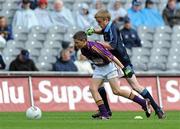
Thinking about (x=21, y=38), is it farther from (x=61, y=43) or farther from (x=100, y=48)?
(x=100, y=48)

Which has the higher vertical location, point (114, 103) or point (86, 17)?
point (86, 17)

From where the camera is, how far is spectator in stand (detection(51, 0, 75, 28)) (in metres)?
23.2

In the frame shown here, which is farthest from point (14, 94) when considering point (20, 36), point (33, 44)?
point (20, 36)

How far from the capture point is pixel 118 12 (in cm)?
2397

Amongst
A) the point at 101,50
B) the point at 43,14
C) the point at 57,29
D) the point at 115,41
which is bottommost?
the point at 57,29

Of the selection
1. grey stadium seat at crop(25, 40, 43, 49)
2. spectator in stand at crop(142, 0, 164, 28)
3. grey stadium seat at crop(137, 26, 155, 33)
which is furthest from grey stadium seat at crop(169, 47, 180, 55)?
grey stadium seat at crop(25, 40, 43, 49)

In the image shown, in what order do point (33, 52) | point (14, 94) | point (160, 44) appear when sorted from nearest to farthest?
point (14, 94), point (33, 52), point (160, 44)

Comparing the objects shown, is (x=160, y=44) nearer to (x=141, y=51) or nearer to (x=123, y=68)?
(x=141, y=51)

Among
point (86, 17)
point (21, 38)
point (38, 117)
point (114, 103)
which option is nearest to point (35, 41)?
Result: point (21, 38)

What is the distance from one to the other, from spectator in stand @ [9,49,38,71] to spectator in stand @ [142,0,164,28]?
4.99 meters

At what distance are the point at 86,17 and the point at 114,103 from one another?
432 cm

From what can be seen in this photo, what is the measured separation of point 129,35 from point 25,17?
3.09 meters

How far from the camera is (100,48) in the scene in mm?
14773

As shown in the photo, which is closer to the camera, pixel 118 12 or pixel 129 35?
pixel 129 35
